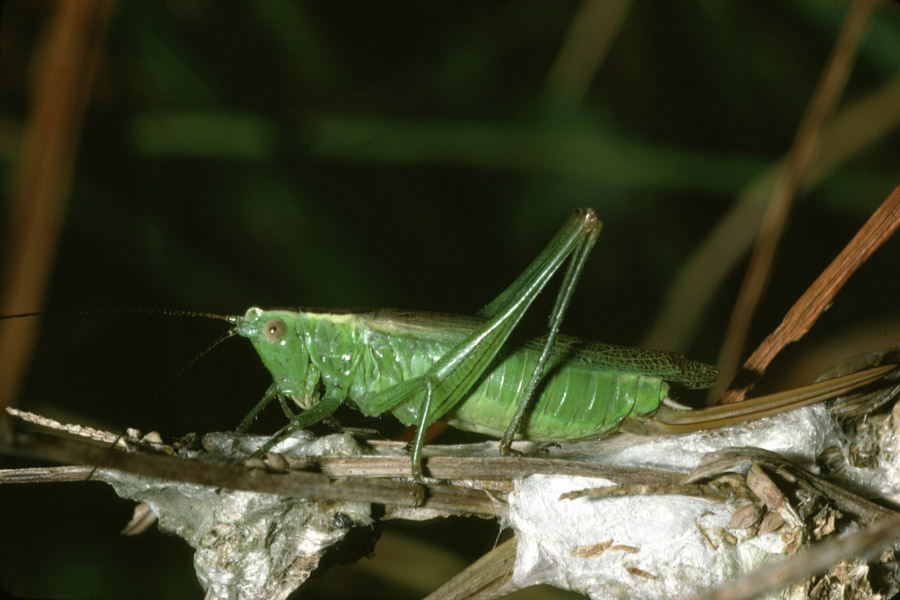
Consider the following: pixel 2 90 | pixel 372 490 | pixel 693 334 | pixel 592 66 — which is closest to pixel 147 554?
pixel 372 490

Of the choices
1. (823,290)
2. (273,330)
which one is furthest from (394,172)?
(823,290)

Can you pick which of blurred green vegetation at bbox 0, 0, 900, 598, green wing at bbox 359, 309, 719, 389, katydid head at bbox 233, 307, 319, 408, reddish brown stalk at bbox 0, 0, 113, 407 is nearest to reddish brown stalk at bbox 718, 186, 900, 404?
green wing at bbox 359, 309, 719, 389

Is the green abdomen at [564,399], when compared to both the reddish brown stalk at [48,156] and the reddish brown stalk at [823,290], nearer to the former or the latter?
the reddish brown stalk at [823,290]

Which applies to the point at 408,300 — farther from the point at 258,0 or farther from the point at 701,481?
the point at 701,481

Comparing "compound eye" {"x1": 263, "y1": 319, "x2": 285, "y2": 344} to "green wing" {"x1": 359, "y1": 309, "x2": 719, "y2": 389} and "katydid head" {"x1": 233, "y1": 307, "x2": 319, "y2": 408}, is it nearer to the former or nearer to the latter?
"katydid head" {"x1": 233, "y1": 307, "x2": 319, "y2": 408}

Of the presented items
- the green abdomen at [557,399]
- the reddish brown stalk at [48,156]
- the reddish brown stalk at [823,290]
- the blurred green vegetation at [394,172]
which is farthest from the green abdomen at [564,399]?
the reddish brown stalk at [48,156]

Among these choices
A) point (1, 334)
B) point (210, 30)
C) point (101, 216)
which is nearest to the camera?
point (1, 334)
